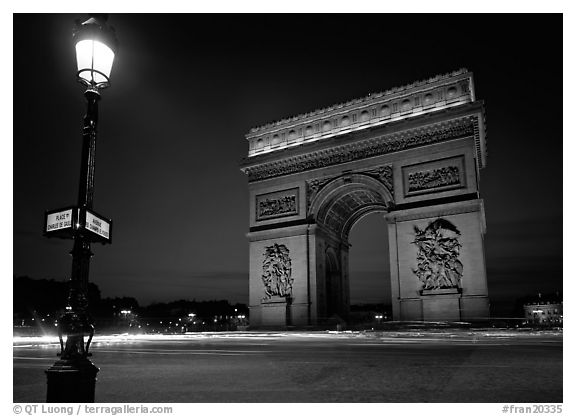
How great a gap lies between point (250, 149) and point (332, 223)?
23.4ft

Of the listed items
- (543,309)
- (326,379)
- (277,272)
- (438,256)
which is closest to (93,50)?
→ (326,379)

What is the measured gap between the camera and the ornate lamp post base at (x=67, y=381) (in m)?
4.10

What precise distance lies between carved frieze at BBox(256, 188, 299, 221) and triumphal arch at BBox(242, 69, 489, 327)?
7cm

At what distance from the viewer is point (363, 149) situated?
26.9 metres

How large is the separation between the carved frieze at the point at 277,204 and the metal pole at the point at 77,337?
23.5 m

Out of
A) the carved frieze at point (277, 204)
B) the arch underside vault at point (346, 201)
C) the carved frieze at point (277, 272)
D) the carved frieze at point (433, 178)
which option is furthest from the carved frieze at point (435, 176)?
the carved frieze at point (277, 272)

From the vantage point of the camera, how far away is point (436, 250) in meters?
23.0

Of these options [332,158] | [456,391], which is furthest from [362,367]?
[332,158]

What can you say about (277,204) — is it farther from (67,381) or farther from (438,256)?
(67,381)

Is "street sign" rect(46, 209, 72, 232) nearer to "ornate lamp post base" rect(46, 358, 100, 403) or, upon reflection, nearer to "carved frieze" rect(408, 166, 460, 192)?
"ornate lamp post base" rect(46, 358, 100, 403)

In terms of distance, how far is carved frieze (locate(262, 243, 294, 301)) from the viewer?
89.2 ft

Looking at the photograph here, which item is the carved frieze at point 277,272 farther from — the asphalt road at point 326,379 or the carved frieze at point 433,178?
the asphalt road at point 326,379

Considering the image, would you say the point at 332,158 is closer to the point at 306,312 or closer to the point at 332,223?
the point at 332,223

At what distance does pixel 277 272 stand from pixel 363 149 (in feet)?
27.7
